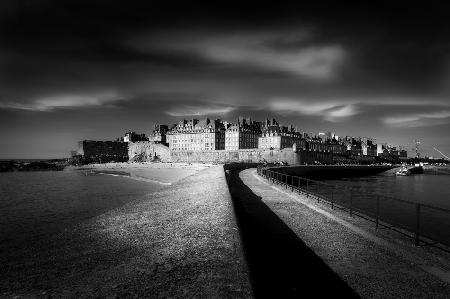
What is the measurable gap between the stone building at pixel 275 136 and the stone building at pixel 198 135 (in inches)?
764

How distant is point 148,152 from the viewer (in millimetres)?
160875

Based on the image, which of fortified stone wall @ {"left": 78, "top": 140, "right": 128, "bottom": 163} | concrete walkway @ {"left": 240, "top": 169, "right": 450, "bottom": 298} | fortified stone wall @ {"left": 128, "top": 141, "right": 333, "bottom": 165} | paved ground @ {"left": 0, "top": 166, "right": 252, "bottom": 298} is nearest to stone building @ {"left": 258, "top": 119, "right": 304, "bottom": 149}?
fortified stone wall @ {"left": 128, "top": 141, "right": 333, "bottom": 165}

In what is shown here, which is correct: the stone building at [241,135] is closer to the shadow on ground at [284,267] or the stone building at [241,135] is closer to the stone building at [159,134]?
the stone building at [159,134]

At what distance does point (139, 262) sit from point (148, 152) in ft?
518

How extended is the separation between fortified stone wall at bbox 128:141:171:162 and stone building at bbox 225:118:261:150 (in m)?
28.8

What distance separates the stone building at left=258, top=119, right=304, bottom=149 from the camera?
462ft

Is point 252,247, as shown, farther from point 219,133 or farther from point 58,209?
point 219,133

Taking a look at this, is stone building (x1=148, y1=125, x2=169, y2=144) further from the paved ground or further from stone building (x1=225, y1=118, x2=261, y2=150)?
the paved ground

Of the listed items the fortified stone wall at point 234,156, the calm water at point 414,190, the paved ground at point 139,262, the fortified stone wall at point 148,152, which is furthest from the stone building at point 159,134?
the paved ground at point 139,262

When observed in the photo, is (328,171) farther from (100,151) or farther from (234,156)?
(100,151)

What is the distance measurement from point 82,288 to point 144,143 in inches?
6467

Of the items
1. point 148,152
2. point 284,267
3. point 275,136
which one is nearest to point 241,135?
point 275,136

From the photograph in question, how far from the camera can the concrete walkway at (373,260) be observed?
7109 mm

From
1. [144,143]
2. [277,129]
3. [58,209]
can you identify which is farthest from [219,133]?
[58,209]
